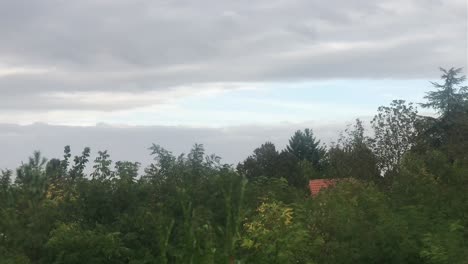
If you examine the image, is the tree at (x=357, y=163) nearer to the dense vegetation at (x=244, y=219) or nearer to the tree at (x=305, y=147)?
the dense vegetation at (x=244, y=219)

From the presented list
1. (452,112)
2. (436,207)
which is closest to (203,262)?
(436,207)

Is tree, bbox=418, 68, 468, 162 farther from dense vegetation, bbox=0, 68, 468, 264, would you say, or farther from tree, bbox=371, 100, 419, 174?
dense vegetation, bbox=0, 68, 468, 264

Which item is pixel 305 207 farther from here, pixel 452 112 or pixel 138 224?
pixel 452 112

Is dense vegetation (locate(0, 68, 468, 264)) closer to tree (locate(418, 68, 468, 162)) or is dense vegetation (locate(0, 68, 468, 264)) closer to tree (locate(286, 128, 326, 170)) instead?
tree (locate(418, 68, 468, 162))

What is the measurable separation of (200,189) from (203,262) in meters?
7.79

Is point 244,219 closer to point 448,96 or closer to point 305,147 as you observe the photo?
point 448,96

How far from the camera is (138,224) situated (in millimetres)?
11445

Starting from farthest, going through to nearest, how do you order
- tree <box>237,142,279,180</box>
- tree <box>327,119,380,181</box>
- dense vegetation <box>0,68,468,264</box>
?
tree <box>237,142,279,180</box>, tree <box>327,119,380,181</box>, dense vegetation <box>0,68,468,264</box>

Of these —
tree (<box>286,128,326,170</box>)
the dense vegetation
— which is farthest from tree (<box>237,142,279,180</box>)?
the dense vegetation

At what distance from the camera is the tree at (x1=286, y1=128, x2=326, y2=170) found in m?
63.5

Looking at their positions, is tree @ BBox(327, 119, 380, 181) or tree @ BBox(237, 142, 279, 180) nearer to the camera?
tree @ BBox(327, 119, 380, 181)

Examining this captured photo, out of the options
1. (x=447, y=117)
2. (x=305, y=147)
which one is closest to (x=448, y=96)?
(x=447, y=117)

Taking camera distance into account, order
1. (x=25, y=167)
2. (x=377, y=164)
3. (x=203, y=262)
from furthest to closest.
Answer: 1. (x=377, y=164)
2. (x=25, y=167)
3. (x=203, y=262)

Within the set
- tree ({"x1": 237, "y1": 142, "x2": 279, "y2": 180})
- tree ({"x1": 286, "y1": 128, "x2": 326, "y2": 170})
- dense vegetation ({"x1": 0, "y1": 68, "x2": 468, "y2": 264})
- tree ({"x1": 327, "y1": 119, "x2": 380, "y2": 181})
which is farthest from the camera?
tree ({"x1": 286, "y1": 128, "x2": 326, "y2": 170})
